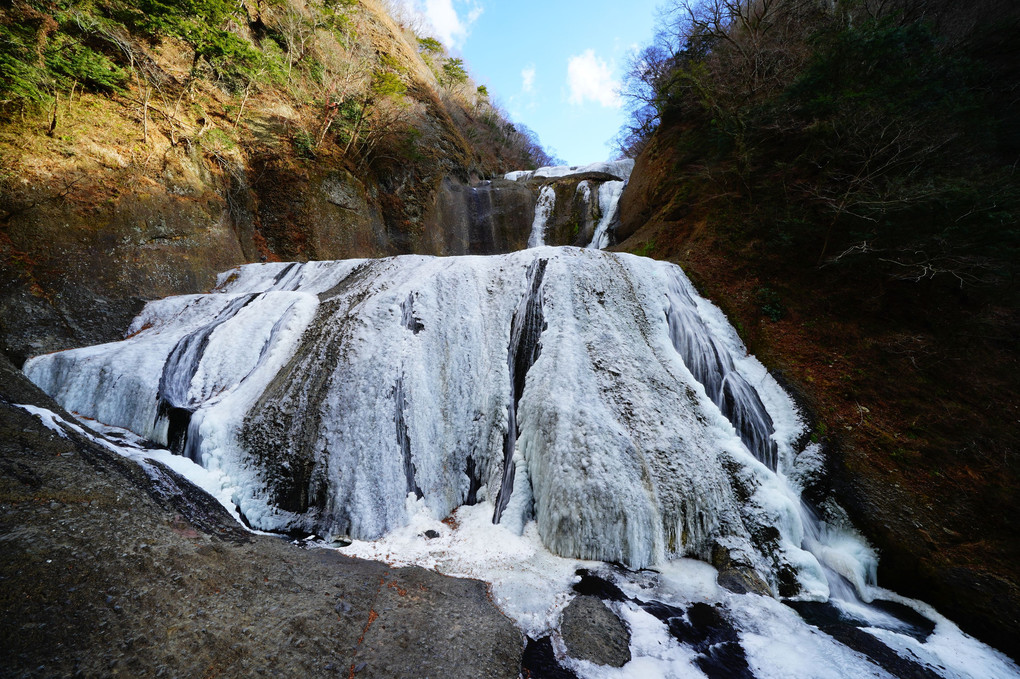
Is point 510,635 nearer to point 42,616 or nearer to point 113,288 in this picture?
point 42,616

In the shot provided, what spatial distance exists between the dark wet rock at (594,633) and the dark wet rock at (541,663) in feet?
0.59

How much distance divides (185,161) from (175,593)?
32.2 feet

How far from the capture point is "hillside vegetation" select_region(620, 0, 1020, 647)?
4430 millimetres

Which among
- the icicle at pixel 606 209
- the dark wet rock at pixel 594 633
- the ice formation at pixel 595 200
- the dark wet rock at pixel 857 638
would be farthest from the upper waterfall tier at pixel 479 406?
the ice formation at pixel 595 200

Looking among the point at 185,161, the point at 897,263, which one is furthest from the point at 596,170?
the point at 185,161

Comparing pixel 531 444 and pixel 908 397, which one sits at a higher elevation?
pixel 908 397

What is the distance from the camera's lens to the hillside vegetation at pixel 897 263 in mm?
4430

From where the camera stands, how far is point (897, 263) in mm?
5750

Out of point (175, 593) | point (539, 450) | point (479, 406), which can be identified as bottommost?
point (175, 593)

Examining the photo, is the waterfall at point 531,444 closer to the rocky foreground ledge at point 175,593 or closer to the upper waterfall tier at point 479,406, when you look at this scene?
the upper waterfall tier at point 479,406

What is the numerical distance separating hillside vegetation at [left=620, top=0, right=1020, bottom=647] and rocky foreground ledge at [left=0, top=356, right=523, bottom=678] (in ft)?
18.2

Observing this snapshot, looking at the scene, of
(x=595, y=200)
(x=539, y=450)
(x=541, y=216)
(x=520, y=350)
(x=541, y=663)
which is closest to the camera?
(x=541, y=663)

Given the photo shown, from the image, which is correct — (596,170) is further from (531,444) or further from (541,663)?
(541,663)

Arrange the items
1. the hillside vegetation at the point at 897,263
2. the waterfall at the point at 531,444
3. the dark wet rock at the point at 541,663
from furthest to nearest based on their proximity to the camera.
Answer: the hillside vegetation at the point at 897,263 < the waterfall at the point at 531,444 < the dark wet rock at the point at 541,663
